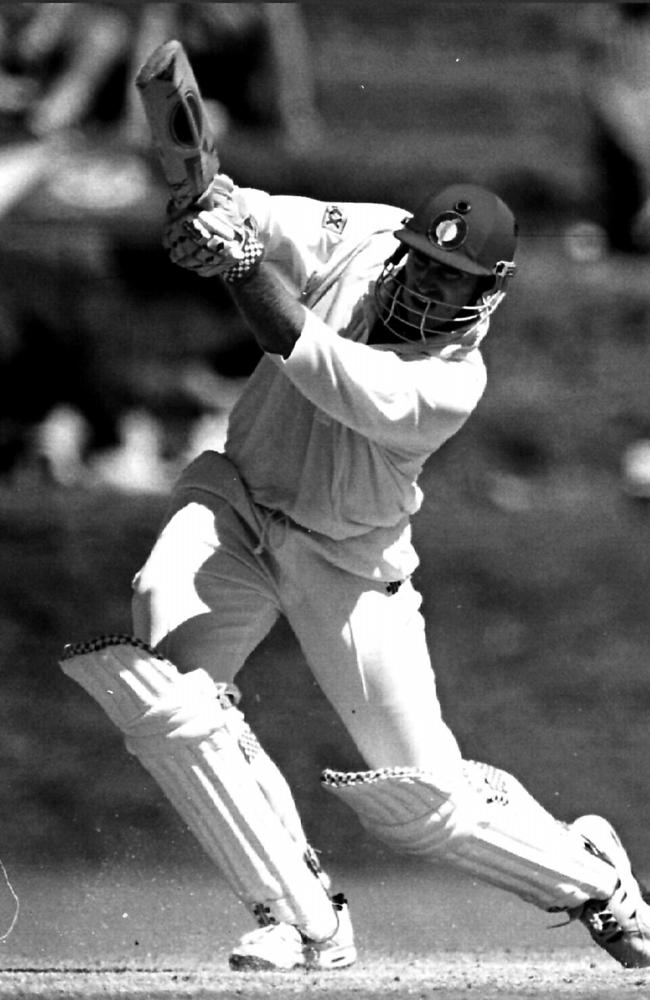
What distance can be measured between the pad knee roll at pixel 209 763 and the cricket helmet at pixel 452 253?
2.09 feet

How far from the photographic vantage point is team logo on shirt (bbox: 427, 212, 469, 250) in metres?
3.00

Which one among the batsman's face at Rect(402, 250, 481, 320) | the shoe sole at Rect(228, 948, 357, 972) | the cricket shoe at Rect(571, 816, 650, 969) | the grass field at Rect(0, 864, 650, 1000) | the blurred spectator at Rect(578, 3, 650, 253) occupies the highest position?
the batsman's face at Rect(402, 250, 481, 320)

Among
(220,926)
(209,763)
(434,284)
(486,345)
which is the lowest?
(220,926)

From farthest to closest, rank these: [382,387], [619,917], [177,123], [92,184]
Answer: [92,184] → [619,917] → [382,387] → [177,123]

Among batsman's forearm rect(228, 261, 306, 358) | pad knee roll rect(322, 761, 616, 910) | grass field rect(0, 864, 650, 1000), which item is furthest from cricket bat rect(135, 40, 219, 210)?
grass field rect(0, 864, 650, 1000)

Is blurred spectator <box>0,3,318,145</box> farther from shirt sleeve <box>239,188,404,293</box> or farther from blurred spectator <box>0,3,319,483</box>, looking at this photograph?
shirt sleeve <box>239,188,404,293</box>

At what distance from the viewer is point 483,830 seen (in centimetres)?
316

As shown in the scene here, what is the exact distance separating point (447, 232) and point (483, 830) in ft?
3.14

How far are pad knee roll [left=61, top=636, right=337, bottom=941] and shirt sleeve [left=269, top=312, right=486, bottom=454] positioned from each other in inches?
18.0

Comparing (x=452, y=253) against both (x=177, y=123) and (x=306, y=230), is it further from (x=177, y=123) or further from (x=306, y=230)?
(x=177, y=123)

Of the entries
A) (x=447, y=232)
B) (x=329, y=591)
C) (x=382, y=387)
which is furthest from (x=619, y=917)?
(x=447, y=232)

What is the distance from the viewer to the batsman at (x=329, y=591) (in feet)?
9.64

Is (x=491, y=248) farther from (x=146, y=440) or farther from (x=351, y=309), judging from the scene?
(x=146, y=440)

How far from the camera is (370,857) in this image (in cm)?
436
